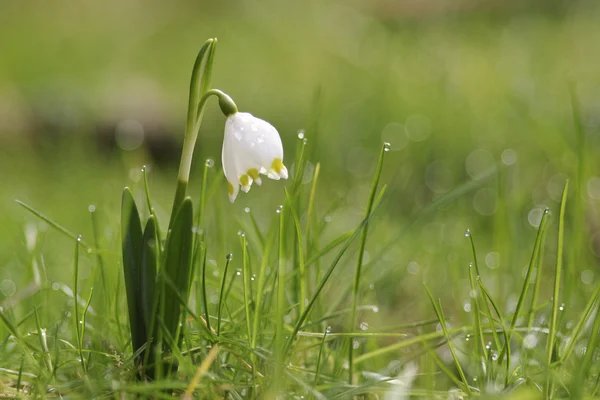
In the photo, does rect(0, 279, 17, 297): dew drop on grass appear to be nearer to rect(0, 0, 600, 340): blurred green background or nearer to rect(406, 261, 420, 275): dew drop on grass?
rect(0, 0, 600, 340): blurred green background

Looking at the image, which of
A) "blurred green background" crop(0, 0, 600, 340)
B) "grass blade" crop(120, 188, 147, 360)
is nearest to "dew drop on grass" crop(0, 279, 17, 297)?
"blurred green background" crop(0, 0, 600, 340)

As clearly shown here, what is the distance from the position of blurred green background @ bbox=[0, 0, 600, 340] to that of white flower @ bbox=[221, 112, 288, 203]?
246 millimetres

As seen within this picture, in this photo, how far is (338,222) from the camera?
2197 millimetres

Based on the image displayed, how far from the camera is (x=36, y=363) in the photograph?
2.96ft

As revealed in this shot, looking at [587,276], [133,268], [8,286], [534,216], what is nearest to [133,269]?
[133,268]

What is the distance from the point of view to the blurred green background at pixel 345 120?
5.27ft

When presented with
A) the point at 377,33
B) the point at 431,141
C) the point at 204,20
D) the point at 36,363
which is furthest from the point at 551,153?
the point at 204,20

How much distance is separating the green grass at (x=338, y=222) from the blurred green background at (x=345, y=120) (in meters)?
0.01

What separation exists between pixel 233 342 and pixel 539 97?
256cm

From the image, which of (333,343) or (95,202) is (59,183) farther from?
(333,343)

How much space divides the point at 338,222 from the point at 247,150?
4.36 feet

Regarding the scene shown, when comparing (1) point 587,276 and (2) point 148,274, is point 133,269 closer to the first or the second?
(2) point 148,274

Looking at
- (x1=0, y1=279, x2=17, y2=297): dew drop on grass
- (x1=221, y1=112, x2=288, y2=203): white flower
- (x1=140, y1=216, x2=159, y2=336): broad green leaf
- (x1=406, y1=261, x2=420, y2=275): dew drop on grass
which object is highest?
(x1=221, y1=112, x2=288, y2=203): white flower

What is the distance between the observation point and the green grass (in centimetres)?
89
